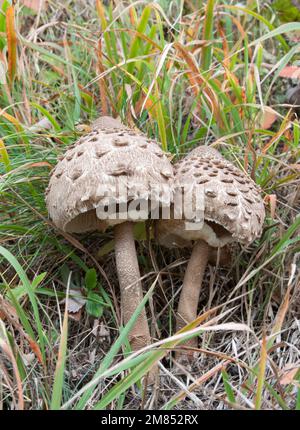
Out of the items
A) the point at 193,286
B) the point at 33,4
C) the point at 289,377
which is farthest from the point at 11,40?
the point at 289,377

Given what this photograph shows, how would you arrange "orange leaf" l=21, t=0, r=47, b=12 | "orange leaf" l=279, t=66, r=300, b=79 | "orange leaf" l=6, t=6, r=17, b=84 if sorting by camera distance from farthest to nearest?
"orange leaf" l=21, t=0, r=47, b=12, "orange leaf" l=279, t=66, r=300, b=79, "orange leaf" l=6, t=6, r=17, b=84

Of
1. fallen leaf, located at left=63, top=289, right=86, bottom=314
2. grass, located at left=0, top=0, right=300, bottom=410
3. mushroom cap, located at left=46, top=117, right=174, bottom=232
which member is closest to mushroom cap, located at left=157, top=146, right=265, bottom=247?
mushroom cap, located at left=46, top=117, right=174, bottom=232

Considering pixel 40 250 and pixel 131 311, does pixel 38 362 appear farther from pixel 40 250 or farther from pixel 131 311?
pixel 40 250

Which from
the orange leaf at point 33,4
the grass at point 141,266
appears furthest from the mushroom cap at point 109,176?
the orange leaf at point 33,4

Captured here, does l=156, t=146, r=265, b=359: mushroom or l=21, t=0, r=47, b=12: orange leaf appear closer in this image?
l=156, t=146, r=265, b=359: mushroom

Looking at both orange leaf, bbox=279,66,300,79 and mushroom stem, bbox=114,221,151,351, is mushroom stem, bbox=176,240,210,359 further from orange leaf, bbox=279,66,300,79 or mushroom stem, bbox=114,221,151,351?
orange leaf, bbox=279,66,300,79

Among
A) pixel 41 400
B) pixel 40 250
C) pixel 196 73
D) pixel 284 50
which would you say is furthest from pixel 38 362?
pixel 284 50

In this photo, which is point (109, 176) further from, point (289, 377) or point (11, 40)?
point (11, 40)
